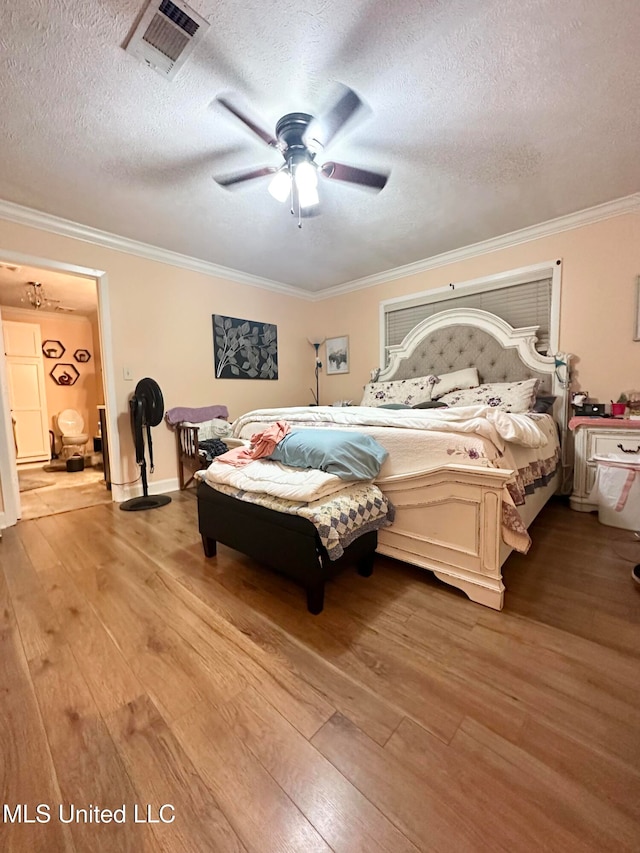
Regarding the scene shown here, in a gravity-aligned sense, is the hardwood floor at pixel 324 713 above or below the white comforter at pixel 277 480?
below

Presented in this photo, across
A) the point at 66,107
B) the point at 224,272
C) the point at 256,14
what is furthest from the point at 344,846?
the point at 224,272

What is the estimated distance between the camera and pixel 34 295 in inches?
161

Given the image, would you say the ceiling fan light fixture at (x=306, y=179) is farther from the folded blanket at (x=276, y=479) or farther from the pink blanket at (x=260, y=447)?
the folded blanket at (x=276, y=479)

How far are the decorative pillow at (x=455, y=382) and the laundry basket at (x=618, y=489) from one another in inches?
46.6

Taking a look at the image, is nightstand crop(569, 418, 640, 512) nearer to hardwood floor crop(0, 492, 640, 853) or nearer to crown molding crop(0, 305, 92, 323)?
hardwood floor crop(0, 492, 640, 853)

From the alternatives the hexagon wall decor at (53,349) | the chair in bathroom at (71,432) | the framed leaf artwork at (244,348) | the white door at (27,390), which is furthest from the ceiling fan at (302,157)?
the hexagon wall decor at (53,349)

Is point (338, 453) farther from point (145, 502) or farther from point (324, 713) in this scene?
point (145, 502)


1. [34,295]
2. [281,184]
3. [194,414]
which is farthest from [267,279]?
[34,295]

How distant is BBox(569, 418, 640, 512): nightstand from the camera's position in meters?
2.26

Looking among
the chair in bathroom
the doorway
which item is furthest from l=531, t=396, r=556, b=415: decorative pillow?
the chair in bathroom

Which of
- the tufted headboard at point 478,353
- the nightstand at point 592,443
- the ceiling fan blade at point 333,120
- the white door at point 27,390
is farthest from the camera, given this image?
the white door at point 27,390

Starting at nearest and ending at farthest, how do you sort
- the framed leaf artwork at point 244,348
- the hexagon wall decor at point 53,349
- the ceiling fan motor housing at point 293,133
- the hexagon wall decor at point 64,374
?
1. the ceiling fan motor housing at point 293,133
2. the framed leaf artwork at point 244,348
3. the hexagon wall decor at point 53,349
4. the hexagon wall decor at point 64,374

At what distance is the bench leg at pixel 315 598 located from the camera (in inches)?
54.7

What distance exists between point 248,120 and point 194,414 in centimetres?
249
